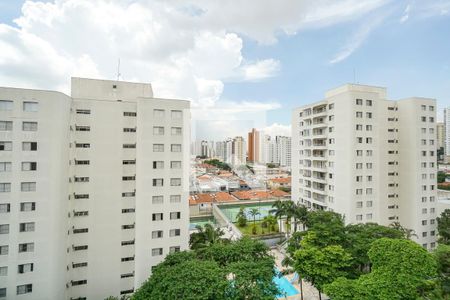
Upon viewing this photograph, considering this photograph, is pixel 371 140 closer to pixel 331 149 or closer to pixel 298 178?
pixel 331 149

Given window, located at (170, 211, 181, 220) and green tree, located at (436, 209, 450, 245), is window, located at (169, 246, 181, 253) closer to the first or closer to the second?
window, located at (170, 211, 181, 220)

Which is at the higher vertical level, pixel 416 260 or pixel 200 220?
pixel 416 260

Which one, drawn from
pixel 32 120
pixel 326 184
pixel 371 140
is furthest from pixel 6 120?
pixel 371 140

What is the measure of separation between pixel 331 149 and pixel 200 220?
21.7 metres

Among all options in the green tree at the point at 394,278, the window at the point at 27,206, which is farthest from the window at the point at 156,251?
the green tree at the point at 394,278

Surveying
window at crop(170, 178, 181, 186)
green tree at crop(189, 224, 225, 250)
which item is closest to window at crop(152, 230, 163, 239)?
green tree at crop(189, 224, 225, 250)

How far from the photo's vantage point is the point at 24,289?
1395 centimetres

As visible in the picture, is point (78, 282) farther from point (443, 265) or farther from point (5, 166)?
point (443, 265)

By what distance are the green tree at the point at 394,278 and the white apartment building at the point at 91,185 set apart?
1132 cm

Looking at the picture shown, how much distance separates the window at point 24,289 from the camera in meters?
13.9

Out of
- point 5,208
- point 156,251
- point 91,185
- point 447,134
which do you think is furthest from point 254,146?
point 447,134

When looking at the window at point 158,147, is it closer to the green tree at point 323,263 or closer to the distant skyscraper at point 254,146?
the green tree at point 323,263

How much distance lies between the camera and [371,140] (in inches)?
906

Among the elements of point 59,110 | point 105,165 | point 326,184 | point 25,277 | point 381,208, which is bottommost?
point 25,277
